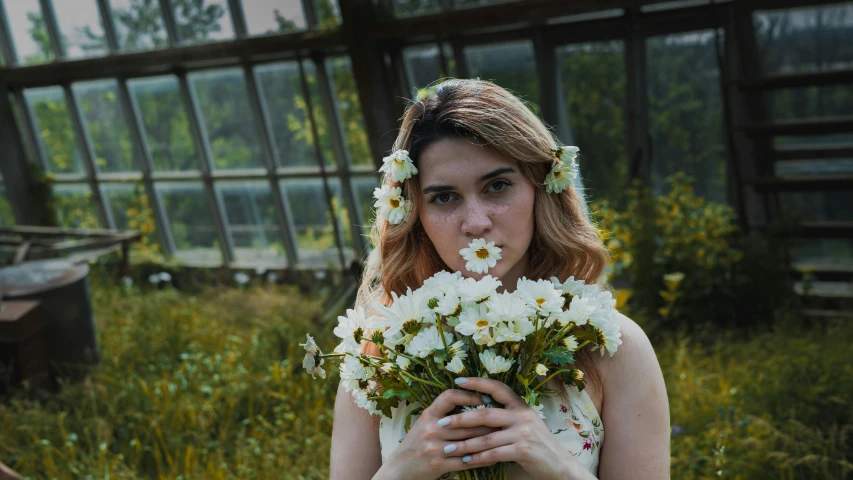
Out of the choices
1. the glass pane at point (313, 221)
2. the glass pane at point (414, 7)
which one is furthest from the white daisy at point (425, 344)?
the glass pane at point (313, 221)

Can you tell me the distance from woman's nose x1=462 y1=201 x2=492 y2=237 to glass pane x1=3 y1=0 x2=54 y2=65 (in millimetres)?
8268

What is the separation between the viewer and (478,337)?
4.68ft

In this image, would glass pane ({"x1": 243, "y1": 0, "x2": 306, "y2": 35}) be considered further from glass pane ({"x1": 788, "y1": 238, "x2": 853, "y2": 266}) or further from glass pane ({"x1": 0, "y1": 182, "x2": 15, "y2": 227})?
glass pane ({"x1": 0, "y1": 182, "x2": 15, "y2": 227})

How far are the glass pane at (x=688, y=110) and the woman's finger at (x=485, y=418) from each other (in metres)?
4.54

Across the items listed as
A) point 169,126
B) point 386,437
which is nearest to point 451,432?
point 386,437

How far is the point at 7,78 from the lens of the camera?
8898 millimetres

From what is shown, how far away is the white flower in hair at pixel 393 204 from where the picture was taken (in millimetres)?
1762

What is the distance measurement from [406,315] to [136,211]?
785cm

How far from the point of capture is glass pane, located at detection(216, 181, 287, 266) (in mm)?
7965

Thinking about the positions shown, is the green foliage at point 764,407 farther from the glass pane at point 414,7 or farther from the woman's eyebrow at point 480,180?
the glass pane at point 414,7

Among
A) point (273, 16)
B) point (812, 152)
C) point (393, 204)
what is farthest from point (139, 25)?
point (393, 204)

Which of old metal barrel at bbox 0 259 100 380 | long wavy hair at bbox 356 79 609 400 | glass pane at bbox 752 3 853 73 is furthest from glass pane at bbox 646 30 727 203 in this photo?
long wavy hair at bbox 356 79 609 400

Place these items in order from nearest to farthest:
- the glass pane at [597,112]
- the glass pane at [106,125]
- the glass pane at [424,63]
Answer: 1. the glass pane at [597,112]
2. the glass pane at [424,63]
3. the glass pane at [106,125]

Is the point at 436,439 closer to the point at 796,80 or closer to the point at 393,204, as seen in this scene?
the point at 393,204
